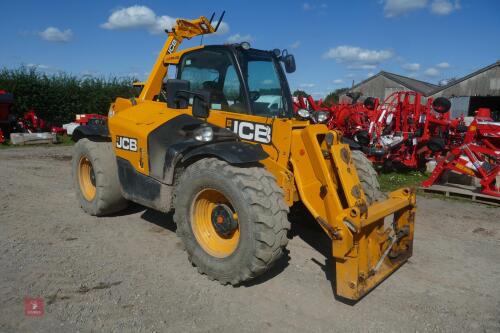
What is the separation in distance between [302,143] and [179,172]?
1.37m

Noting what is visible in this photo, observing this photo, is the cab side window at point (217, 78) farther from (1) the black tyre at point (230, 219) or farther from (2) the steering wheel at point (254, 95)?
(1) the black tyre at point (230, 219)

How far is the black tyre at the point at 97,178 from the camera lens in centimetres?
548

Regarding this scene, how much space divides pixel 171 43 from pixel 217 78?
2.13 meters

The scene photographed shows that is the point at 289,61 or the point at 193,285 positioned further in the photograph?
the point at 289,61

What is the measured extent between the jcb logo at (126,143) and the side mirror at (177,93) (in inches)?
24.5

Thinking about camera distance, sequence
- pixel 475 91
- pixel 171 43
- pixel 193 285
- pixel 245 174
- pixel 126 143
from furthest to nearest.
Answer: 1. pixel 475 91
2. pixel 171 43
3. pixel 126 143
4. pixel 193 285
5. pixel 245 174

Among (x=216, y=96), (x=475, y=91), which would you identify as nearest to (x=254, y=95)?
(x=216, y=96)

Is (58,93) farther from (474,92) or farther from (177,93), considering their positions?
(474,92)

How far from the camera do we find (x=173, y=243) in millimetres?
4914

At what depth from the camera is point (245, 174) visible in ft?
12.0

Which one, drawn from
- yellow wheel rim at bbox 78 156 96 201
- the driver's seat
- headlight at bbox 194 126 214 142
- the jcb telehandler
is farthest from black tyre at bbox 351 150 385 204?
yellow wheel rim at bbox 78 156 96 201

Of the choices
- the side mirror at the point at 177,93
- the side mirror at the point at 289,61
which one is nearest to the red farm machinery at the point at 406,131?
the side mirror at the point at 289,61

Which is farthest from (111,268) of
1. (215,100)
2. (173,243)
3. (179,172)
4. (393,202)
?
(393,202)

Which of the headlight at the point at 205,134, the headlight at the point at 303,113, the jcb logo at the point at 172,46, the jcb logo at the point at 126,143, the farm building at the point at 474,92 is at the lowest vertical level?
the jcb logo at the point at 126,143
